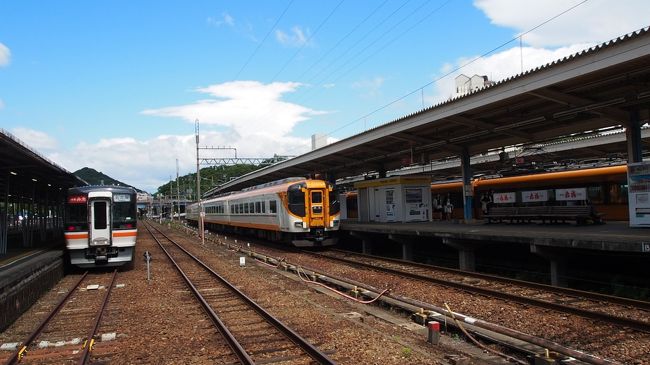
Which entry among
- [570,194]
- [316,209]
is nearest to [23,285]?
[316,209]

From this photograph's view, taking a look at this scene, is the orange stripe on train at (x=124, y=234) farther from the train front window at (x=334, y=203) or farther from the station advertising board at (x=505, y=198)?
the station advertising board at (x=505, y=198)

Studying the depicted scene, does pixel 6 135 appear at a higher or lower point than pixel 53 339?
higher

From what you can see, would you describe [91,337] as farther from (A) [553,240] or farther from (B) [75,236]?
(A) [553,240]

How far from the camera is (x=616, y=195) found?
20406 mm

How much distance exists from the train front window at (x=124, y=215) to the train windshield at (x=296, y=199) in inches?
277

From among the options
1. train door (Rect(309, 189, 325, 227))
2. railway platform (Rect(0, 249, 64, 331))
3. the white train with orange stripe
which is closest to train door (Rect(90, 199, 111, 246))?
the white train with orange stripe

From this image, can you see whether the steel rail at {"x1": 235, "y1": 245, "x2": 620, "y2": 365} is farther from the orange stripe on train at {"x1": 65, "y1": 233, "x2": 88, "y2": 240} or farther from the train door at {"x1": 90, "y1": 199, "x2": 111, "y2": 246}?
the orange stripe on train at {"x1": 65, "y1": 233, "x2": 88, "y2": 240}

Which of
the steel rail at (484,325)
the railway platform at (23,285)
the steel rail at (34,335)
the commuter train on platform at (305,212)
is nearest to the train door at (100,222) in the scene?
the railway platform at (23,285)

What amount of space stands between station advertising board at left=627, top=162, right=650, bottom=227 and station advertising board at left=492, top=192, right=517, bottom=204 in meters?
5.80

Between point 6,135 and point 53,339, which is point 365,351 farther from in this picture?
point 6,135

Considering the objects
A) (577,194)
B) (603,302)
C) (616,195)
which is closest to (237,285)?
(603,302)

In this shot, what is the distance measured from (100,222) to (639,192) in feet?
52.4

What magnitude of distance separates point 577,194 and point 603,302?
334 inches

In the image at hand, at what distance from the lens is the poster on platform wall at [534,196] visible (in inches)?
739
